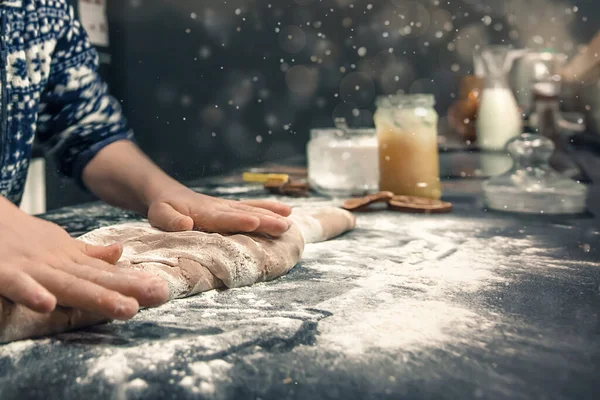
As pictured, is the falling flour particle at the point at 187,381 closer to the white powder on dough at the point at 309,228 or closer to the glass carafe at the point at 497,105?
the white powder on dough at the point at 309,228

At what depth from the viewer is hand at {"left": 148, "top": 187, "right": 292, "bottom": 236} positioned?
817mm

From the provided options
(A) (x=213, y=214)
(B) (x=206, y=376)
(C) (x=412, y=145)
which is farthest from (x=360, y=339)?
(C) (x=412, y=145)

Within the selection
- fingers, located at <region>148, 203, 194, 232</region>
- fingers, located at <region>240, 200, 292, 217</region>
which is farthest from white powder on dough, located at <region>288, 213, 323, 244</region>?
fingers, located at <region>148, 203, 194, 232</region>

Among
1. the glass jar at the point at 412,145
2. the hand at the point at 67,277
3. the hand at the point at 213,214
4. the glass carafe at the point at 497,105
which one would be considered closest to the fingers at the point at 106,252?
the hand at the point at 67,277

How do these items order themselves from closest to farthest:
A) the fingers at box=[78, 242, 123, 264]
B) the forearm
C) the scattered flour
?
the scattered flour → the fingers at box=[78, 242, 123, 264] → the forearm

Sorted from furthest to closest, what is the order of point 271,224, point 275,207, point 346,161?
point 346,161 < point 275,207 < point 271,224

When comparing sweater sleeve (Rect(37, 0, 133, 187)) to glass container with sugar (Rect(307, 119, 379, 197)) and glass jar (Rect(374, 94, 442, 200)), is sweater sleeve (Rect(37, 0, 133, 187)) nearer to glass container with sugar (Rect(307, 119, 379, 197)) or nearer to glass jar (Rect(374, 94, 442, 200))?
glass container with sugar (Rect(307, 119, 379, 197))

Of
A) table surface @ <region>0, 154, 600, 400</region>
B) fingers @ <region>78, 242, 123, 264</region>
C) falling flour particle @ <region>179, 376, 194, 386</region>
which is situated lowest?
table surface @ <region>0, 154, 600, 400</region>

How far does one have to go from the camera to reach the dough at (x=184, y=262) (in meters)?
0.55

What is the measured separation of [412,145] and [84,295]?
3.08 ft

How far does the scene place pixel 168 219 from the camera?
90 cm

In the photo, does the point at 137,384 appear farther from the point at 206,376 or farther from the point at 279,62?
the point at 279,62

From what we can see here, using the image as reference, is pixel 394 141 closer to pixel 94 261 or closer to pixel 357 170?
pixel 357 170

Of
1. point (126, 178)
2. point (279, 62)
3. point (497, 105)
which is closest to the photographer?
point (126, 178)
